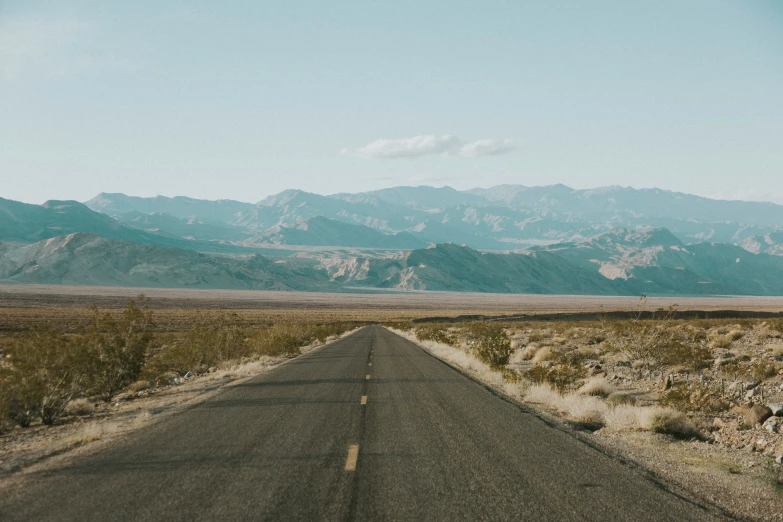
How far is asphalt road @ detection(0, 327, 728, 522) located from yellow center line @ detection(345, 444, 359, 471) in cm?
2

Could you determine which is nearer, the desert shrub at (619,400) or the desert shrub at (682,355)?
the desert shrub at (619,400)

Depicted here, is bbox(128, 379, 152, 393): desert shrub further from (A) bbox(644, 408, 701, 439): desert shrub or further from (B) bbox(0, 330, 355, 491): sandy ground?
(A) bbox(644, 408, 701, 439): desert shrub

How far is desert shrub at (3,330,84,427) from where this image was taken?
1338 cm

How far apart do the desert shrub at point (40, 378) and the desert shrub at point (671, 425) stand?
45.5 feet

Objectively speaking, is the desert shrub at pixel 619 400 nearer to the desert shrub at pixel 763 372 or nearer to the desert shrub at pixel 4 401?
the desert shrub at pixel 763 372

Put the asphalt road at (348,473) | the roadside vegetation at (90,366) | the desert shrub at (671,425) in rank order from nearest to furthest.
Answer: the asphalt road at (348,473)
the desert shrub at (671,425)
the roadside vegetation at (90,366)

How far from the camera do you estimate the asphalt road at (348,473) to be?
6.32 meters

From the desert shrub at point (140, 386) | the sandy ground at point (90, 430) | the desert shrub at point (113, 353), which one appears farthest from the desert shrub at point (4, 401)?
the desert shrub at point (140, 386)

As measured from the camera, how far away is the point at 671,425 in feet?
37.6

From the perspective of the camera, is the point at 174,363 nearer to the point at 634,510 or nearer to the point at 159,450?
the point at 159,450

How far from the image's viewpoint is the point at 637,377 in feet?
66.3

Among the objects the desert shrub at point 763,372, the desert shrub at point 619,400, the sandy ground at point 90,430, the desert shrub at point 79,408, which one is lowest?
the desert shrub at point 79,408

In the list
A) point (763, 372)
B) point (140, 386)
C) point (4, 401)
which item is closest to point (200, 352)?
point (140, 386)

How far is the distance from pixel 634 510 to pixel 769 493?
2494 millimetres
